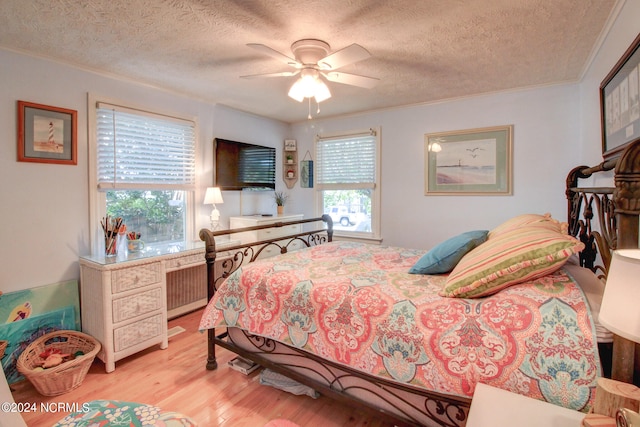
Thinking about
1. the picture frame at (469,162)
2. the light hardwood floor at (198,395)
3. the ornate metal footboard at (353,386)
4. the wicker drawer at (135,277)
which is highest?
the picture frame at (469,162)

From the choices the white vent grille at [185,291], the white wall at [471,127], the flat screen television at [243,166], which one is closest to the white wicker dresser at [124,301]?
the white vent grille at [185,291]

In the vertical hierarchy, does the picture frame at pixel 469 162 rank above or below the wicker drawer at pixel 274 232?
above

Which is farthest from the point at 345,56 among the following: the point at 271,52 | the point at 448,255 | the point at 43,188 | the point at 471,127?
the point at 43,188

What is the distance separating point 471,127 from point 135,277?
3.63 m

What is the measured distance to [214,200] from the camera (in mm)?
3574

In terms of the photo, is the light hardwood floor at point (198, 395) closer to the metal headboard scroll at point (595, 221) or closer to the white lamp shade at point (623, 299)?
the white lamp shade at point (623, 299)

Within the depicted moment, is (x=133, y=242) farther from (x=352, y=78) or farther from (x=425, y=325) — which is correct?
(x=425, y=325)

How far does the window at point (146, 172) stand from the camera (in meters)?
2.85

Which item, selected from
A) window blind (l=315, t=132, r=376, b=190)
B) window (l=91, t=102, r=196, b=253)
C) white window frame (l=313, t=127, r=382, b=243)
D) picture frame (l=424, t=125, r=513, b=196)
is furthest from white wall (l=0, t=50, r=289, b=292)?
picture frame (l=424, t=125, r=513, b=196)

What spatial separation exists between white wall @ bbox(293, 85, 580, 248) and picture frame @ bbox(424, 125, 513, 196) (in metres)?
0.07

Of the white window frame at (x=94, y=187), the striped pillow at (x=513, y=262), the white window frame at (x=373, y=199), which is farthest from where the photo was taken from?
the white window frame at (x=373, y=199)

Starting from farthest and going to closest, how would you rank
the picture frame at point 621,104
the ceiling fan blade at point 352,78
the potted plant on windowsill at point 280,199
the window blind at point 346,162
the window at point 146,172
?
1. the potted plant on windowsill at point 280,199
2. the window blind at point 346,162
3. the window at point 146,172
4. the ceiling fan blade at point 352,78
5. the picture frame at point 621,104

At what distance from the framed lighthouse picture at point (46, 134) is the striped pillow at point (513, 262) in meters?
3.04

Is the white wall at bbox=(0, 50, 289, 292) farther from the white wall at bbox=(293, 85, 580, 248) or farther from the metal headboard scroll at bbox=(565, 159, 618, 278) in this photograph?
the metal headboard scroll at bbox=(565, 159, 618, 278)
